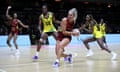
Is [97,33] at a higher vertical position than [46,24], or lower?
lower

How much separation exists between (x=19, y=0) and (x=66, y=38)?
20952 millimetres

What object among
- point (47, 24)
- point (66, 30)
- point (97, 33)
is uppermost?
point (47, 24)

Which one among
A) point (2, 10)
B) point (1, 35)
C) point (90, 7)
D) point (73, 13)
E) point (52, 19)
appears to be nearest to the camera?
point (73, 13)

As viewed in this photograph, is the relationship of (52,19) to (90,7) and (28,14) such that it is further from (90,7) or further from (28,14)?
(90,7)

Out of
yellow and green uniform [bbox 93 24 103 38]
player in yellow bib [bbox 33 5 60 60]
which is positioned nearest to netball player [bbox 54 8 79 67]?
player in yellow bib [bbox 33 5 60 60]

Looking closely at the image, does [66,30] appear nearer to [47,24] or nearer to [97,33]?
[47,24]

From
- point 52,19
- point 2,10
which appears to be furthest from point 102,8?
point 52,19

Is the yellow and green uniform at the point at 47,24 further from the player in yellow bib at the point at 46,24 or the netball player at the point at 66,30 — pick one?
the netball player at the point at 66,30

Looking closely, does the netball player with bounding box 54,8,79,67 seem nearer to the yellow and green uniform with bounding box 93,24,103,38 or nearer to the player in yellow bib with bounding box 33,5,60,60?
the player in yellow bib with bounding box 33,5,60,60

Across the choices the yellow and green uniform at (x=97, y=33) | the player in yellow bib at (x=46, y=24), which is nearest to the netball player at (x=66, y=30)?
the player in yellow bib at (x=46, y=24)

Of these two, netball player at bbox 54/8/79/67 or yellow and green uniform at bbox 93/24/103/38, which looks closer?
netball player at bbox 54/8/79/67

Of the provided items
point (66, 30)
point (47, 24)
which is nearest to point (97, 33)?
point (47, 24)

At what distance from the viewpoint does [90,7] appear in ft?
111

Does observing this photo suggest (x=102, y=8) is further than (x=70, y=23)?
Yes
